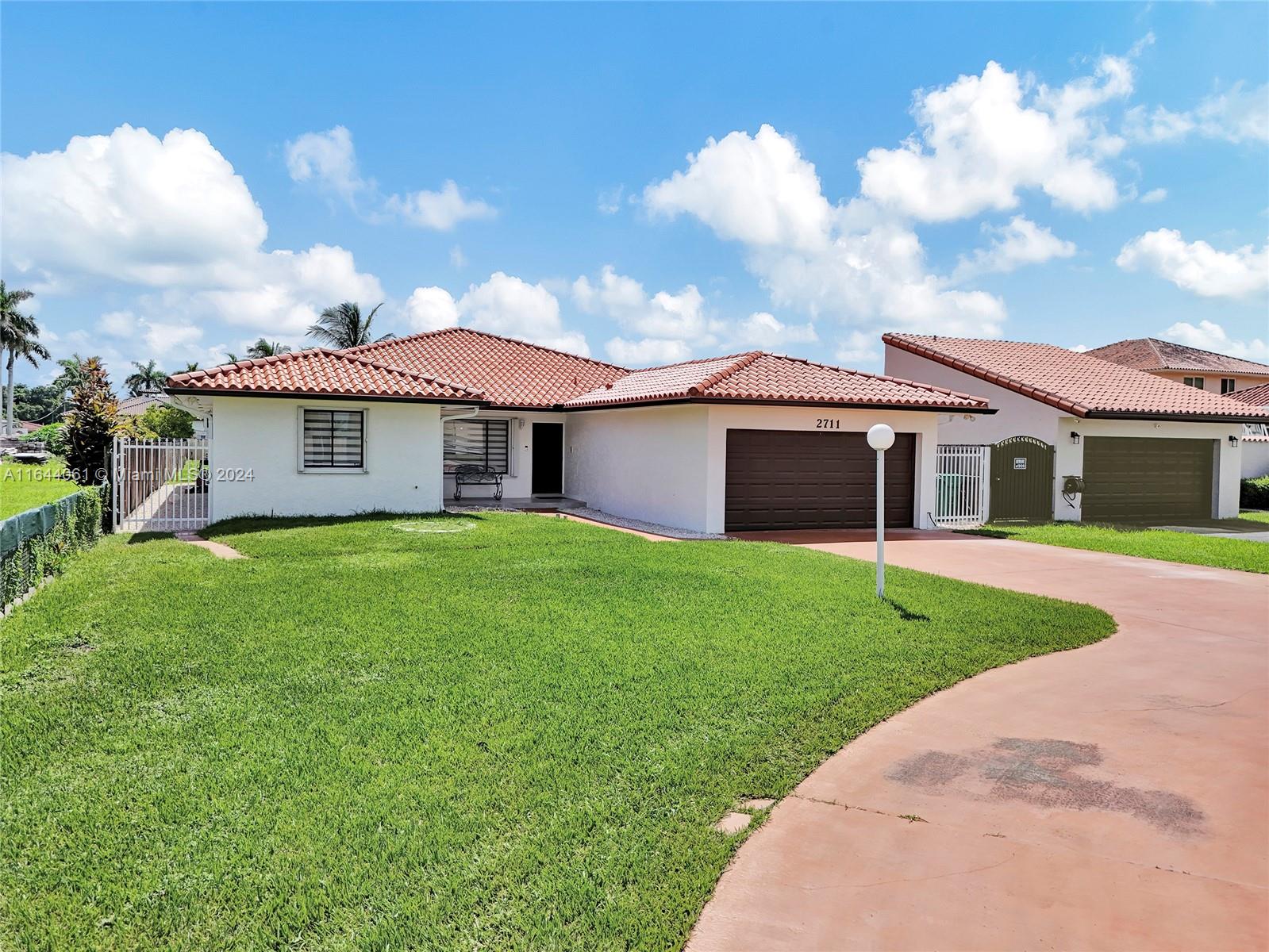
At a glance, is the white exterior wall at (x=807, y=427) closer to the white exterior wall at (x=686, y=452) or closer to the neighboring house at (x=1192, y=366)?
the white exterior wall at (x=686, y=452)

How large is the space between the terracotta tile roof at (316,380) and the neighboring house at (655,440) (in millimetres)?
39

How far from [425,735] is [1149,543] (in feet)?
53.6

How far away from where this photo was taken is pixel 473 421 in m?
23.2

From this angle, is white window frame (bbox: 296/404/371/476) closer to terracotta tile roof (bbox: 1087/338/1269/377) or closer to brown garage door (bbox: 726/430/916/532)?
brown garage door (bbox: 726/430/916/532)

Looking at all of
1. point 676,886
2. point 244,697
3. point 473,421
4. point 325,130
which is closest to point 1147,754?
point 676,886

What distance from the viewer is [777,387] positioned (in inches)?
700

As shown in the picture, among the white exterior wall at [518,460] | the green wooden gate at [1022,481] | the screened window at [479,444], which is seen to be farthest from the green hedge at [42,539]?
the green wooden gate at [1022,481]

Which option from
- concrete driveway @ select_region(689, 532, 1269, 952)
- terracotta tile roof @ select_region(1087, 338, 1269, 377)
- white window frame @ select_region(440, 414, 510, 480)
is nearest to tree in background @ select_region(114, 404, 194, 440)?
white window frame @ select_region(440, 414, 510, 480)

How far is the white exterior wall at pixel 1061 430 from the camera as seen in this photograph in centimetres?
2145

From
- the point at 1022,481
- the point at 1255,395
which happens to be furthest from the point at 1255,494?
the point at 1255,395

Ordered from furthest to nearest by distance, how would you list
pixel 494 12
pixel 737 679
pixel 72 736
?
pixel 494 12, pixel 737 679, pixel 72 736

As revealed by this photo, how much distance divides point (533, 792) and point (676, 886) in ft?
3.84

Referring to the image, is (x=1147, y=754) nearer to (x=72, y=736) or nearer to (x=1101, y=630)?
(x=1101, y=630)

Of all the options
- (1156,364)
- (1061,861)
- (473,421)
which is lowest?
(1061,861)
